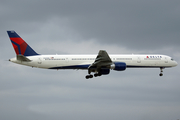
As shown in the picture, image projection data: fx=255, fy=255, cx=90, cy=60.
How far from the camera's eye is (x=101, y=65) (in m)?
51.8

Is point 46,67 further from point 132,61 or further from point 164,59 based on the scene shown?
point 164,59

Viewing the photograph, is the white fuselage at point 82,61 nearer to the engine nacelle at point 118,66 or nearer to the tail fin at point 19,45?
the tail fin at point 19,45

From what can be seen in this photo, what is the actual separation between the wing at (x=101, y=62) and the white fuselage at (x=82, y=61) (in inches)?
64.2

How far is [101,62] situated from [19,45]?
17.1m

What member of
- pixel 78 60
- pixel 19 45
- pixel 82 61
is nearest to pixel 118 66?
pixel 82 61

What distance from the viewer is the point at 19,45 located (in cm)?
5225

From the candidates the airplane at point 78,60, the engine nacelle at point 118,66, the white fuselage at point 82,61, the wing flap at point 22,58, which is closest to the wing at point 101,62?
the airplane at point 78,60

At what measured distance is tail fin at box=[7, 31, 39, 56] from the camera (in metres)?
52.1

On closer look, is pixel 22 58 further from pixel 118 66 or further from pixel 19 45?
pixel 118 66

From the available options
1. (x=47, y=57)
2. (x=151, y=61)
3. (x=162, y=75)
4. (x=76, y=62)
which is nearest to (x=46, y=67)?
(x=47, y=57)

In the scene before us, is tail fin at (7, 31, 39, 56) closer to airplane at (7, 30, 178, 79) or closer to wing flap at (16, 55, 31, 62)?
airplane at (7, 30, 178, 79)

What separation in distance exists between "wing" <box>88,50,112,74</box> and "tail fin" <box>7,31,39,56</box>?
13.3m

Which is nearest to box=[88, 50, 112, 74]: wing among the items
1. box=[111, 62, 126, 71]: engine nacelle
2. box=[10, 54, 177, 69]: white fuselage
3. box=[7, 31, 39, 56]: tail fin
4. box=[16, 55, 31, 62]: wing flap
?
box=[111, 62, 126, 71]: engine nacelle

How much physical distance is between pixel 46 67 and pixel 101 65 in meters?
11.4
